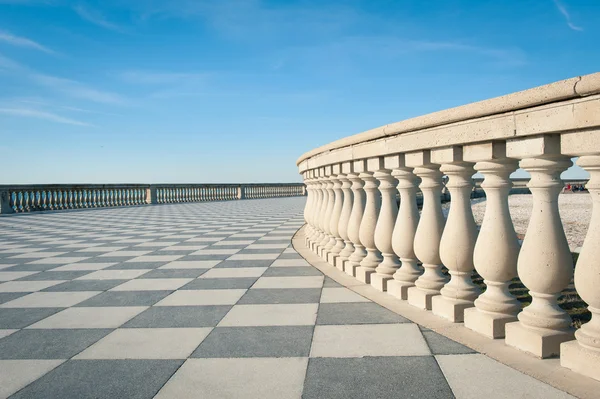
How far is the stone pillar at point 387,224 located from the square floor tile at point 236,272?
1.50 metres

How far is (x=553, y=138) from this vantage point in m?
2.12

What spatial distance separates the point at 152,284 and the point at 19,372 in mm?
2124

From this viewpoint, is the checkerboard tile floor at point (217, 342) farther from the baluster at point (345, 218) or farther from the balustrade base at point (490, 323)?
the baluster at point (345, 218)

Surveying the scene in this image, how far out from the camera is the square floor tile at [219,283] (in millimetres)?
4230

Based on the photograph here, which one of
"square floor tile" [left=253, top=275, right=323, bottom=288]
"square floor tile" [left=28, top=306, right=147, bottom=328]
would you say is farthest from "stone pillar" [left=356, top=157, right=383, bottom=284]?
"square floor tile" [left=28, top=306, right=147, bottom=328]

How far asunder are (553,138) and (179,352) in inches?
88.8

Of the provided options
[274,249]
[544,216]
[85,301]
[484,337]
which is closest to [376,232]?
[484,337]

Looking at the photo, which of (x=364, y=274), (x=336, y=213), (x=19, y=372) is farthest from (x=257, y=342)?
(x=336, y=213)

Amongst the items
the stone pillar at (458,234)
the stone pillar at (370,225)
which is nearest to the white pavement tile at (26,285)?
the stone pillar at (370,225)

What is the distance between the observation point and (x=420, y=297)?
3.25 meters

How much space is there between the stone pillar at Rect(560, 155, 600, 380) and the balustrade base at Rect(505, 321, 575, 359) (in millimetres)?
133

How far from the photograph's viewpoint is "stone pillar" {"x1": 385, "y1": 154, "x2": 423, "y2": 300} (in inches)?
135

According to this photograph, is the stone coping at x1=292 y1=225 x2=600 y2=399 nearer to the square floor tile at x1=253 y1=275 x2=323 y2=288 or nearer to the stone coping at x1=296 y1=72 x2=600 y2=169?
the square floor tile at x1=253 y1=275 x2=323 y2=288

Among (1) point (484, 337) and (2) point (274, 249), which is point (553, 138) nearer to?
(1) point (484, 337)
